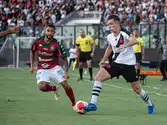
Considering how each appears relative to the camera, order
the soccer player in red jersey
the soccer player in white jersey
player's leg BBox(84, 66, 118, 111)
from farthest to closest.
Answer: the soccer player in red jersey < the soccer player in white jersey < player's leg BBox(84, 66, 118, 111)

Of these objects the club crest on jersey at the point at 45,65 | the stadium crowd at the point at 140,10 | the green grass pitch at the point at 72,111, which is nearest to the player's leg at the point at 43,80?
the club crest on jersey at the point at 45,65

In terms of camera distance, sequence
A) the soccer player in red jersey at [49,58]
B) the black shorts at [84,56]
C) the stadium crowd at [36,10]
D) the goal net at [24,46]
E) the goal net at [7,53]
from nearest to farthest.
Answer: the soccer player in red jersey at [49,58] < the black shorts at [84,56] < the goal net at [7,53] < the goal net at [24,46] < the stadium crowd at [36,10]

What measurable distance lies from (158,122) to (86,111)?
1.91 meters

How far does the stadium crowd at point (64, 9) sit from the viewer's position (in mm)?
46181

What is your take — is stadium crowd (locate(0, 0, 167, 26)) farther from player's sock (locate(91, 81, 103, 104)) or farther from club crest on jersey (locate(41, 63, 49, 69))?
player's sock (locate(91, 81, 103, 104))

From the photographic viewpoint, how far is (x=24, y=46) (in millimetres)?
45188

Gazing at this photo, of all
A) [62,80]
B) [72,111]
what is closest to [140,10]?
[62,80]

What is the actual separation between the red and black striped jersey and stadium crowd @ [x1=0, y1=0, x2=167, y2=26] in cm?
3085

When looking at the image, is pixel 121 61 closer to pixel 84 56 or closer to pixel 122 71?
pixel 122 71

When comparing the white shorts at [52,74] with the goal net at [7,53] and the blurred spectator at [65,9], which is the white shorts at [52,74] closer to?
the goal net at [7,53]

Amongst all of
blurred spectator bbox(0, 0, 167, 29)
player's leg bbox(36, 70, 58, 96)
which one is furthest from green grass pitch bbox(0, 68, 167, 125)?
blurred spectator bbox(0, 0, 167, 29)

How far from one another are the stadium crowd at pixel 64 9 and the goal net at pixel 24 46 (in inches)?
154

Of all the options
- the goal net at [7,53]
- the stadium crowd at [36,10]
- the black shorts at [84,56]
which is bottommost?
the goal net at [7,53]

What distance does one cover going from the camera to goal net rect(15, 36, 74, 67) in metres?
43.8
